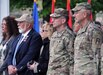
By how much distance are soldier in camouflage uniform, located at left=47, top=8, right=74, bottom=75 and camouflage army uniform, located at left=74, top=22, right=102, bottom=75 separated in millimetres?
337

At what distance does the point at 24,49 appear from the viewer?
714 cm

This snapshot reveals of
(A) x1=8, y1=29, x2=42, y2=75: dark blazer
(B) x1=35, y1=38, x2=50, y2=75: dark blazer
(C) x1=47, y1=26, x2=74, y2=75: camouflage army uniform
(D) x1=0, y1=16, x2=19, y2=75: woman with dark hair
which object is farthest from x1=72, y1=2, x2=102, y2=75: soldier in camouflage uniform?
(D) x1=0, y1=16, x2=19, y2=75: woman with dark hair

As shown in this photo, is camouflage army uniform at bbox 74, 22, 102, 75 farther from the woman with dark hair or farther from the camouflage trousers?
the woman with dark hair

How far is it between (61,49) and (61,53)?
0.06 metres

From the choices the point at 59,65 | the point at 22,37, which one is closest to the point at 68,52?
the point at 59,65

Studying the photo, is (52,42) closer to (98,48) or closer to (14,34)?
(98,48)

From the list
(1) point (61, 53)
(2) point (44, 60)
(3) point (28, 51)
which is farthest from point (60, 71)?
(3) point (28, 51)

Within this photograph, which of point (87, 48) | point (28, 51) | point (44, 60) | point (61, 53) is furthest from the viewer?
point (28, 51)

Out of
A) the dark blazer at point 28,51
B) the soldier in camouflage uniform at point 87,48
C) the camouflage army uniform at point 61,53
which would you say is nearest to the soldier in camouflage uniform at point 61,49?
the camouflage army uniform at point 61,53

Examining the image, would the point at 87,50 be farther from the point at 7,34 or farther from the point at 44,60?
the point at 7,34

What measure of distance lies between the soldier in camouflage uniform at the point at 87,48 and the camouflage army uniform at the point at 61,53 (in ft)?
1.07

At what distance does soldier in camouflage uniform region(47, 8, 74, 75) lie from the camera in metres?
6.43

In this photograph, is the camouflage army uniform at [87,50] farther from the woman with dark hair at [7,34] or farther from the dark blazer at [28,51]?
the woman with dark hair at [7,34]

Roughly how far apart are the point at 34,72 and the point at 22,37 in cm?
62
